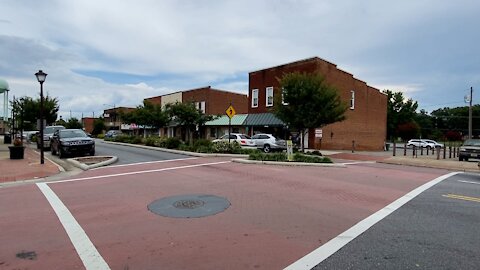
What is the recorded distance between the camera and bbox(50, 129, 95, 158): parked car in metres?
19.2

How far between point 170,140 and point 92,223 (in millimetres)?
20744

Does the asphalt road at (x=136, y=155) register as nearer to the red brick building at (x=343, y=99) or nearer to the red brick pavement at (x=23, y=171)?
the red brick pavement at (x=23, y=171)

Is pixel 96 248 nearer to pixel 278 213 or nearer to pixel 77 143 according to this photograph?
pixel 278 213

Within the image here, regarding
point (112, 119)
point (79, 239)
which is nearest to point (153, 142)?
point (79, 239)

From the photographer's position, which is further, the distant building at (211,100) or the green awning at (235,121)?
the distant building at (211,100)

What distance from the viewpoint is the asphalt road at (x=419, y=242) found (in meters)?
4.43

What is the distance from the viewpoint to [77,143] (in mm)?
19391

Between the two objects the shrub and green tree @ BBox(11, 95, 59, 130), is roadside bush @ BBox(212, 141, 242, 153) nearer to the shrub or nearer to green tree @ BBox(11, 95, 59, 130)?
the shrub

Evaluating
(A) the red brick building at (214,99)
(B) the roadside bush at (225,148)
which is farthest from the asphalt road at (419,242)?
(A) the red brick building at (214,99)

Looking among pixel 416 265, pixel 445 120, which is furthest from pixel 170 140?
pixel 445 120

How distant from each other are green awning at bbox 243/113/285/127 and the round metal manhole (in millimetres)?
24072

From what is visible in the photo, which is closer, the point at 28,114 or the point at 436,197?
the point at 436,197

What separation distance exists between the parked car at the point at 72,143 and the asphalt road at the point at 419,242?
1718 cm

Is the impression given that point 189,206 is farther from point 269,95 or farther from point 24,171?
point 269,95
